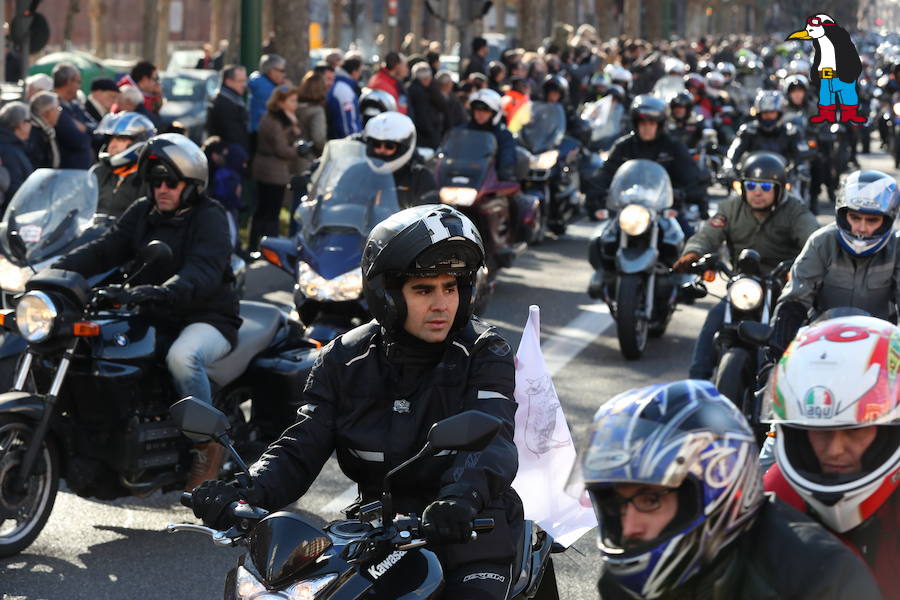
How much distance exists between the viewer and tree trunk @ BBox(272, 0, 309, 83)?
2056cm

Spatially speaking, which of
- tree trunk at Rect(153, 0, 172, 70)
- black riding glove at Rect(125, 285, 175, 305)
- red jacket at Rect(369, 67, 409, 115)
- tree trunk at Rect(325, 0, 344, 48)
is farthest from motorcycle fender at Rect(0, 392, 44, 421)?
tree trunk at Rect(325, 0, 344, 48)

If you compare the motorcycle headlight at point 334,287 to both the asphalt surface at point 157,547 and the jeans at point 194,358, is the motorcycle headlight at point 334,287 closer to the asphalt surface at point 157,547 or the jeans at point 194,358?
the asphalt surface at point 157,547

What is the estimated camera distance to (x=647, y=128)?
505 inches

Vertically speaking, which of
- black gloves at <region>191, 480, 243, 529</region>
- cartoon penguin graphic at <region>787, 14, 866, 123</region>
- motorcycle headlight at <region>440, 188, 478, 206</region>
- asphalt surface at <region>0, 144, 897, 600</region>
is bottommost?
asphalt surface at <region>0, 144, 897, 600</region>

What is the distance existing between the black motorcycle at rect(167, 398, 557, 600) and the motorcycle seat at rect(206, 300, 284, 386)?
10.9 ft

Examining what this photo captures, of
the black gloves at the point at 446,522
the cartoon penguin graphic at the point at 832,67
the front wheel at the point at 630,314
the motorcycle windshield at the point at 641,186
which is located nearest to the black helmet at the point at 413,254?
the black gloves at the point at 446,522

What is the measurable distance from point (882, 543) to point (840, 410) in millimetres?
300

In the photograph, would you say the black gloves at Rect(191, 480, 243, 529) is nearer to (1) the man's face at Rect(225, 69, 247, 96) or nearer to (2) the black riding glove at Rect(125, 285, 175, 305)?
(2) the black riding glove at Rect(125, 285, 175, 305)

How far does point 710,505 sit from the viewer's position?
112 inches

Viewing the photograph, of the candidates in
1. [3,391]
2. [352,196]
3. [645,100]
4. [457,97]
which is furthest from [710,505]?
[457,97]

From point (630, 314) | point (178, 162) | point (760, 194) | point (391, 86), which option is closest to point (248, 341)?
point (178, 162)

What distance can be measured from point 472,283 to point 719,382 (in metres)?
3.90

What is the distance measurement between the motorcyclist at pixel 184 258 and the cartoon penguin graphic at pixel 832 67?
2.54 meters

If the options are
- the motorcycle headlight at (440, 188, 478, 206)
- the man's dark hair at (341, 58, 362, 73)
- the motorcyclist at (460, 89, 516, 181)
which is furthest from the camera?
the man's dark hair at (341, 58, 362, 73)
